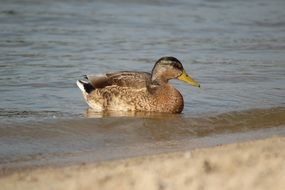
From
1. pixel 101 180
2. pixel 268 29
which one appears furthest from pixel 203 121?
pixel 268 29

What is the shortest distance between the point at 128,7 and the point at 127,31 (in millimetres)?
3616

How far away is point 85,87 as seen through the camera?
10242 mm

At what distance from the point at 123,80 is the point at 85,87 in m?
0.63

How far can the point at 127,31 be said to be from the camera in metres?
15.7

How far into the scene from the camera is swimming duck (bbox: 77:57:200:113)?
980cm

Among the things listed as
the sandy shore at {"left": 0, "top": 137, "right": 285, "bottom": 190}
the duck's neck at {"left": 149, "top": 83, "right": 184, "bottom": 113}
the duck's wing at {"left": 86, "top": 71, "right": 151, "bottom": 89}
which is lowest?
the duck's neck at {"left": 149, "top": 83, "right": 184, "bottom": 113}

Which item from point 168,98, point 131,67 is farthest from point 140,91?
point 131,67

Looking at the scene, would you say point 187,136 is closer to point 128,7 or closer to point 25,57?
point 25,57

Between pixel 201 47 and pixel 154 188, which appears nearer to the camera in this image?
pixel 154 188

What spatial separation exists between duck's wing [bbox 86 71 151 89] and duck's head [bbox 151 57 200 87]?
0.15 meters

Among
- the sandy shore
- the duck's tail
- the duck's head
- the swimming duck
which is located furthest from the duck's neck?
the sandy shore

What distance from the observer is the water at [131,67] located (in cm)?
818

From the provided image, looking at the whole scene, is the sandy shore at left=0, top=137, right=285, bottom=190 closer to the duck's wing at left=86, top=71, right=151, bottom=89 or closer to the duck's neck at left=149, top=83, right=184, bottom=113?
the duck's neck at left=149, top=83, right=184, bottom=113

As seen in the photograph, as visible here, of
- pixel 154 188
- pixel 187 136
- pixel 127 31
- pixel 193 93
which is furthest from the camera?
pixel 127 31
